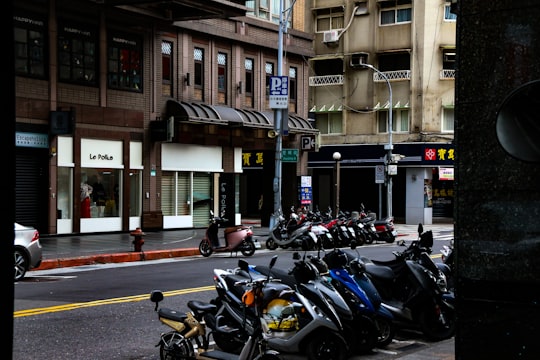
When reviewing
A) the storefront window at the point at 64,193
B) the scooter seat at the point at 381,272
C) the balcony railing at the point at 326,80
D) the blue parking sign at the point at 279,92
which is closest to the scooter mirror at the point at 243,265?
the scooter seat at the point at 381,272

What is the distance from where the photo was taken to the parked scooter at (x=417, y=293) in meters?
9.13

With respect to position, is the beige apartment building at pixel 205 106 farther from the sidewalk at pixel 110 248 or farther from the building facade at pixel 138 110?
the sidewalk at pixel 110 248

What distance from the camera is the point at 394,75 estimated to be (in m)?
45.2

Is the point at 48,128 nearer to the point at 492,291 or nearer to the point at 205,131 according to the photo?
the point at 205,131

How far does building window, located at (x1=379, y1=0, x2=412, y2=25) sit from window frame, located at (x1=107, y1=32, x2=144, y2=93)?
2144 cm

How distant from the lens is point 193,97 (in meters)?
31.6

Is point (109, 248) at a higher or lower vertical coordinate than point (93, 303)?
lower

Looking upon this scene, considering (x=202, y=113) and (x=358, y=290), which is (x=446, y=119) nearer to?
(x=202, y=113)

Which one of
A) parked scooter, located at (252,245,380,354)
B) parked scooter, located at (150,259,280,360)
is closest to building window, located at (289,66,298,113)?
parked scooter, located at (252,245,380,354)

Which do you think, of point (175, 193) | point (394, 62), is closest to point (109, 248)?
point (175, 193)

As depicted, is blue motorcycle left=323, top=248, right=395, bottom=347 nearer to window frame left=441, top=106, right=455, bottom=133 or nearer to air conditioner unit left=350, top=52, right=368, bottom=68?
window frame left=441, top=106, right=455, bottom=133

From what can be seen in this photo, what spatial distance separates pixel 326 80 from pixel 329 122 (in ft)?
9.34

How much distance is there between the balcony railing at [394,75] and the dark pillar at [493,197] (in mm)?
41105

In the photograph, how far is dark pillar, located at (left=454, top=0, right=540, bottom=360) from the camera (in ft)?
14.0
